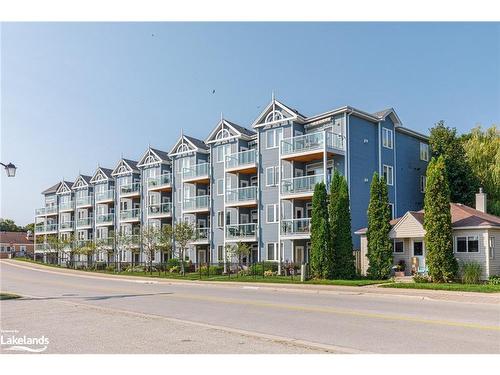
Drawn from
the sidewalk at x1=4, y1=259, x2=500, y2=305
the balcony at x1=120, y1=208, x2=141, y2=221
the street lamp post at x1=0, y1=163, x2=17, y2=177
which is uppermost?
the street lamp post at x1=0, y1=163, x2=17, y2=177

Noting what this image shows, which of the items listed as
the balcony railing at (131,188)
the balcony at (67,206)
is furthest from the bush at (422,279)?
the balcony at (67,206)

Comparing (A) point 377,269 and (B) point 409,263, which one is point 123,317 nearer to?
(A) point 377,269

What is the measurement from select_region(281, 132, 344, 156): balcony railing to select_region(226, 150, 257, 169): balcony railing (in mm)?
4191

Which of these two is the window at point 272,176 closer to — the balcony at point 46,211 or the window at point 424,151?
the window at point 424,151

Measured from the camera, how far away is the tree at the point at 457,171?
4019 cm

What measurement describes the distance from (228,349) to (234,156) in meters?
34.0

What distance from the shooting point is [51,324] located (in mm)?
12992

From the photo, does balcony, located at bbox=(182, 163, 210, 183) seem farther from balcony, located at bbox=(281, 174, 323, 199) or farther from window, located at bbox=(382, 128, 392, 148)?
window, located at bbox=(382, 128, 392, 148)

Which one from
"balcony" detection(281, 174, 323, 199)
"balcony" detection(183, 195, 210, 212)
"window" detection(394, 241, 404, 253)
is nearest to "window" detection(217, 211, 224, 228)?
"balcony" detection(183, 195, 210, 212)

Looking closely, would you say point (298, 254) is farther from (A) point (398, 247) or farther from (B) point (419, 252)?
(B) point (419, 252)

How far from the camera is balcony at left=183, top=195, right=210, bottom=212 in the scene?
46.3 meters

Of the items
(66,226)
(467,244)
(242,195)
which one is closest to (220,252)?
(242,195)

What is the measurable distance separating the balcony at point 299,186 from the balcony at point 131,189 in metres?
23.2

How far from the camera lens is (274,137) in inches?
1576
